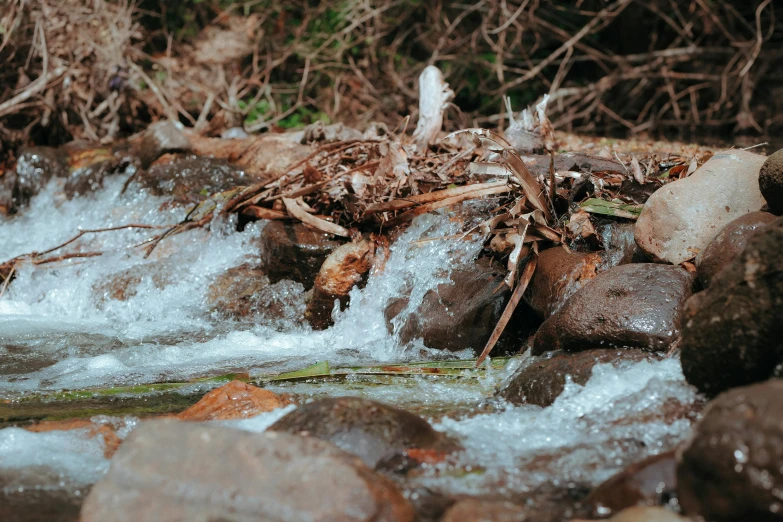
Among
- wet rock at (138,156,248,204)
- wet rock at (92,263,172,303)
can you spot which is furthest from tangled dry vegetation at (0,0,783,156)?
wet rock at (92,263,172,303)

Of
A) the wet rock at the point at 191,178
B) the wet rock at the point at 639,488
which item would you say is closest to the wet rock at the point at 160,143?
the wet rock at the point at 191,178

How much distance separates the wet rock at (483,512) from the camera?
5.79 feet

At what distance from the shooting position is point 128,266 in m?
5.39

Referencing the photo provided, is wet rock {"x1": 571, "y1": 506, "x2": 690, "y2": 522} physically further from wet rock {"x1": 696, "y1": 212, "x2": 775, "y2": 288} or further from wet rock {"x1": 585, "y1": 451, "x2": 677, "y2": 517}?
wet rock {"x1": 696, "y1": 212, "x2": 775, "y2": 288}

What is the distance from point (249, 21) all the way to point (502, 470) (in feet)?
31.0

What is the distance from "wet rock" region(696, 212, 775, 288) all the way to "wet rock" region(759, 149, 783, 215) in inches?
4.9

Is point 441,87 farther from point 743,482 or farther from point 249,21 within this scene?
point 249,21

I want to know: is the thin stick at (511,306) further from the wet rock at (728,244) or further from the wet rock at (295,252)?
the wet rock at (295,252)

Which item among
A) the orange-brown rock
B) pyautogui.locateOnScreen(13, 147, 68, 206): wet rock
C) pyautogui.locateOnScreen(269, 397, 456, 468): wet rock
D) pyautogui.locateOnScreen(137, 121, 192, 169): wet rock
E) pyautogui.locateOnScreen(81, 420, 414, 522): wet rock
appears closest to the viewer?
pyautogui.locateOnScreen(81, 420, 414, 522): wet rock

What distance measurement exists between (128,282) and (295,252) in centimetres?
128

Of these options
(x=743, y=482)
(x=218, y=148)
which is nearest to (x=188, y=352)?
(x=743, y=482)

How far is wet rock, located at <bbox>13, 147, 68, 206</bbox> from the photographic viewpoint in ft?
23.9

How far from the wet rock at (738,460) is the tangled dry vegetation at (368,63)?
6.93 meters

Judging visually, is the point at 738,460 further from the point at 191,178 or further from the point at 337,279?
the point at 191,178
